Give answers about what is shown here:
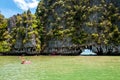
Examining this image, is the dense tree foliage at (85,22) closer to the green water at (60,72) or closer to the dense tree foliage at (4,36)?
the dense tree foliage at (4,36)

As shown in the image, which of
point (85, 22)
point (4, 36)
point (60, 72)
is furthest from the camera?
point (4, 36)

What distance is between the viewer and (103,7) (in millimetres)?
63031

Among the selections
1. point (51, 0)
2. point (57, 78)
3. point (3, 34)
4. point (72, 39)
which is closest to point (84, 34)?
point (72, 39)

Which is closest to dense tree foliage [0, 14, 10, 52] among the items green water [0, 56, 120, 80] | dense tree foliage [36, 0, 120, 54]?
dense tree foliage [36, 0, 120, 54]

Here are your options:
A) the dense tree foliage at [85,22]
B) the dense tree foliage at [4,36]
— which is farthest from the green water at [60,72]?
the dense tree foliage at [4,36]

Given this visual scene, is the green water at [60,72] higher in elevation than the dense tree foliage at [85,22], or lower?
lower

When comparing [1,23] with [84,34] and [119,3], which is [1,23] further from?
[119,3]

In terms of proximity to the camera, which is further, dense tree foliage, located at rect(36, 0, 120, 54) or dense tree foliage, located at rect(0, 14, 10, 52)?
dense tree foliage, located at rect(0, 14, 10, 52)

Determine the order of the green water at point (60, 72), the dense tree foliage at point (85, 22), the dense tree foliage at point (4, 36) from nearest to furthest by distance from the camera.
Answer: the green water at point (60, 72)
the dense tree foliage at point (85, 22)
the dense tree foliage at point (4, 36)

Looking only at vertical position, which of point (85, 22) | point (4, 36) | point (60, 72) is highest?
point (85, 22)

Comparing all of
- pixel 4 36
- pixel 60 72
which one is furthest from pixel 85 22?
pixel 60 72

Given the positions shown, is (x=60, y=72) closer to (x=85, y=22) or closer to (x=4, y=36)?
(x=85, y=22)

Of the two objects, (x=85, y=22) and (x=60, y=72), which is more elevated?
(x=85, y=22)

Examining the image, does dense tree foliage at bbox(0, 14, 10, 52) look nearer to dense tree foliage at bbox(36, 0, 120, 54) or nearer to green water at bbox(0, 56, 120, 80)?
dense tree foliage at bbox(36, 0, 120, 54)
